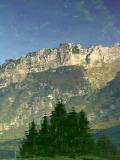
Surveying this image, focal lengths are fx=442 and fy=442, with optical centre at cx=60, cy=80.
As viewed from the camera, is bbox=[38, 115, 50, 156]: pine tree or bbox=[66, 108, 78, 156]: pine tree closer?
bbox=[38, 115, 50, 156]: pine tree

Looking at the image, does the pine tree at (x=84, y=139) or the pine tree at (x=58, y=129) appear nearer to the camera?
the pine tree at (x=84, y=139)

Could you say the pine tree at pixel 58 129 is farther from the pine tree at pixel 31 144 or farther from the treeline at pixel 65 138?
the pine tree at pixel 31 144

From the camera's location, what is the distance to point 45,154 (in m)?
48.0

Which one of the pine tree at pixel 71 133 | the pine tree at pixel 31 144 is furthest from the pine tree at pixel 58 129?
the pine tree at pixel 31 144

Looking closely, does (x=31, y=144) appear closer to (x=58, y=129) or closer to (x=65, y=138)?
(x=58, y=129)

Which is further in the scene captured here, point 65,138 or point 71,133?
point 71,133

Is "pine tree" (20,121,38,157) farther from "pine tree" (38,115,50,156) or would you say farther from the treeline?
"pine tree" (38,115,50,156)

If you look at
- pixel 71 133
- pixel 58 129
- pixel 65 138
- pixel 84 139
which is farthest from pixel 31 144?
pixel 84 139

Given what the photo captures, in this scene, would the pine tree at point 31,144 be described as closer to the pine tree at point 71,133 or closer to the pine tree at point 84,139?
the pine tree at point 71,133

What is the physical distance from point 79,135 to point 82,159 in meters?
12.0

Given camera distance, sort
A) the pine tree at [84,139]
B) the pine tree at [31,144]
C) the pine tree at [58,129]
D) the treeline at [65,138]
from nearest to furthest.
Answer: the treeline at [65,138] → the pine tree at [84,139] → the pine tree at [58,129] → the pine tree at [31,144]

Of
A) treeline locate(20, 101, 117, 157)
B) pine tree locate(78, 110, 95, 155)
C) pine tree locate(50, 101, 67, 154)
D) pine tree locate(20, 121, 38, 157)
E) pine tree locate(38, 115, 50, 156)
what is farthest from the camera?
pine tree locate(20, 121, 38, 157)

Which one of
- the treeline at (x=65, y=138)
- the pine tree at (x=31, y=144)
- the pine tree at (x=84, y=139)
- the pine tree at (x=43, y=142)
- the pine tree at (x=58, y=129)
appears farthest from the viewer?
the pine tree at (x=31, y=144)

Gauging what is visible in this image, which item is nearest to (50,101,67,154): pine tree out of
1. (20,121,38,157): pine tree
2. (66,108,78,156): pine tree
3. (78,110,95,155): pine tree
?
(66,108,78,156): pine tree
